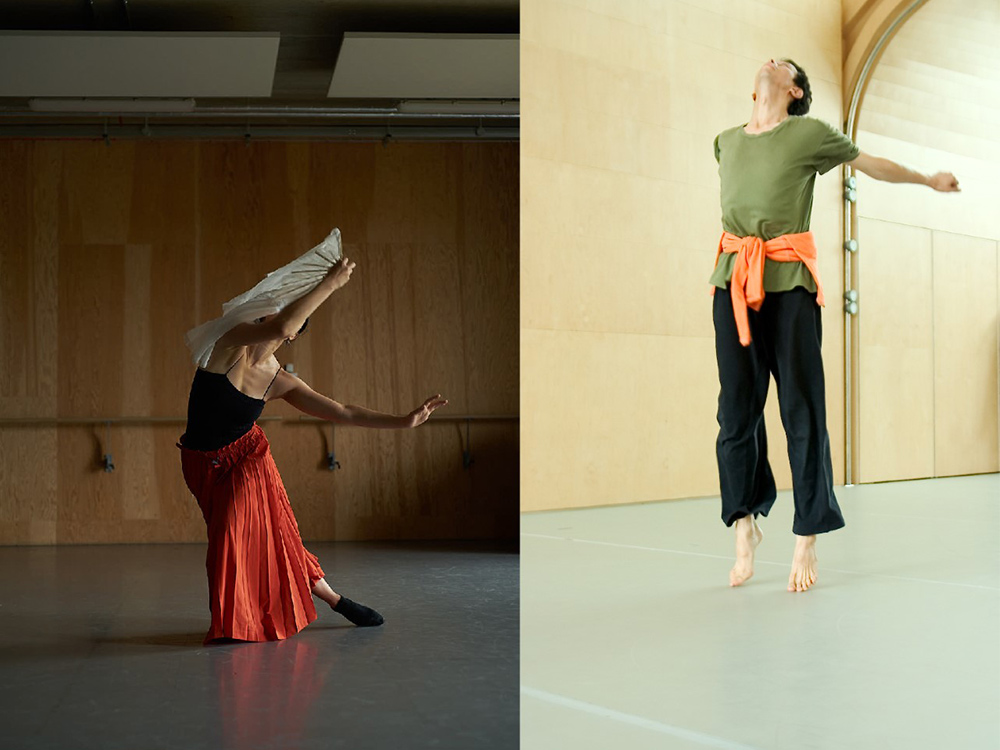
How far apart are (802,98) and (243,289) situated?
535 centimetres

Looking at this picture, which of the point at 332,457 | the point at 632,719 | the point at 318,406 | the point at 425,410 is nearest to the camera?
the point at 632,719

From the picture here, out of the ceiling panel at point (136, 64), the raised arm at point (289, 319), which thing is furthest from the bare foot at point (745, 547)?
the ceiling panel at point (136, 64)

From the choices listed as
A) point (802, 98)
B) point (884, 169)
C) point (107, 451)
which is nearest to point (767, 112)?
point (802, 98)

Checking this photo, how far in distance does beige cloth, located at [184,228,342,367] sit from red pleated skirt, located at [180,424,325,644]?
336 mm

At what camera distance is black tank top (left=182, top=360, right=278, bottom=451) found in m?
3.48

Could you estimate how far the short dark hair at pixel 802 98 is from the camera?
1.41 m

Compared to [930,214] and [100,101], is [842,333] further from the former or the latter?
[100,101]

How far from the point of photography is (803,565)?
1437 millimetres

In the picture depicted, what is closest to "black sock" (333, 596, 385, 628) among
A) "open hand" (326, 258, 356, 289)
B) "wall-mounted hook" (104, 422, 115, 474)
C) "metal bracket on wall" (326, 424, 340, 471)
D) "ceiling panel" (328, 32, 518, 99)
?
"open hand" (326, 258, 356, 289)

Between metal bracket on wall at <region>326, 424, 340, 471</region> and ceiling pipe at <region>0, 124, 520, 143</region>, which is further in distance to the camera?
metal bracket on wall at <region>326, 424, 340, 471</region>

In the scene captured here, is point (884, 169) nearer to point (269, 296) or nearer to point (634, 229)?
point (634, 229)

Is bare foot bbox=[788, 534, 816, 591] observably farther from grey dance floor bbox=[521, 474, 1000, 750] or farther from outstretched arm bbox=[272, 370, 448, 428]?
outstretched arm bbox=[272, 370, 448, 428]

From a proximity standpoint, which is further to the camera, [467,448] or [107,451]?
[467,448]

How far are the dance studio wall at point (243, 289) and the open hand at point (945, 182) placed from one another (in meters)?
5.28
